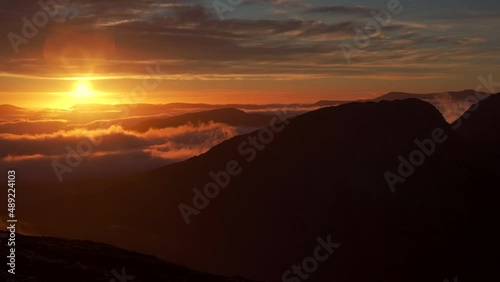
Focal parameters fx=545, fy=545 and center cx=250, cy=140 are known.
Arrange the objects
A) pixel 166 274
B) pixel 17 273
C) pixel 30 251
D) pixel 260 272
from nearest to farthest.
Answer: pixel 17 273, pixel 30 251, pixel 166 274, pixel 260 272

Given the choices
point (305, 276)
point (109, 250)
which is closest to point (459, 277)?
point (305, 276)

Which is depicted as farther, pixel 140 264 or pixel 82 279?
pixel 140 264

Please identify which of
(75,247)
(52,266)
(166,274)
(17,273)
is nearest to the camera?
(17,273)

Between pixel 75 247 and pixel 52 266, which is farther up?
pixel 75 247

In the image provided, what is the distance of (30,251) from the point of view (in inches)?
1793

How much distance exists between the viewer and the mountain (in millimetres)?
40375

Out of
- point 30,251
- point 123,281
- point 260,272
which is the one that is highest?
point 260,272

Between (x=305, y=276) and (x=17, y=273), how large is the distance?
551 ft

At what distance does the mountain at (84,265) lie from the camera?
40.4m

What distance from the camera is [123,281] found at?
141ft

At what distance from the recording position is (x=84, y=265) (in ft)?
149

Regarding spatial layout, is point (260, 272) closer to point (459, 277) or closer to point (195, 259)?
point (195, 259)

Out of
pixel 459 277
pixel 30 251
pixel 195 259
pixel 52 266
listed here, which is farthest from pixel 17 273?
pixel 459 277

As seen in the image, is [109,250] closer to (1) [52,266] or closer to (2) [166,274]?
(2) [166,274]
